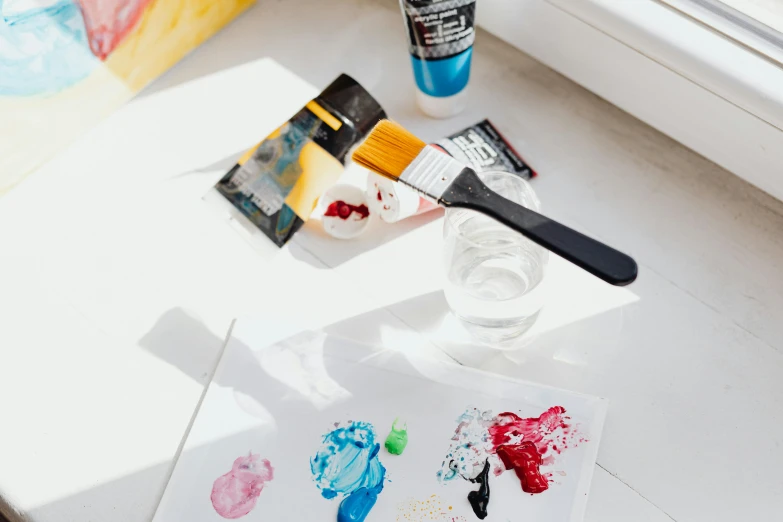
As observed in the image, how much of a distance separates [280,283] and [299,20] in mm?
313

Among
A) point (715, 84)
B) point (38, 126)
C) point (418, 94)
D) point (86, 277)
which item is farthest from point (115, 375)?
point (715, 84)

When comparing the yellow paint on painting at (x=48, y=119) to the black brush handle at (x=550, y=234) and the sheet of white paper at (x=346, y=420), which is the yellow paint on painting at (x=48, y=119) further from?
the black brush handle at (x=550, y=234)

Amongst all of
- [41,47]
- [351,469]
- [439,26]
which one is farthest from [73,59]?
[351,469]

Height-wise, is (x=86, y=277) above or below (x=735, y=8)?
below

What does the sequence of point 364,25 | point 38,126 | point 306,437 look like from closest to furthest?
point 306,437, point 38,126, point 364,25

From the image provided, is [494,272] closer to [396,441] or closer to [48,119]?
[396,441]

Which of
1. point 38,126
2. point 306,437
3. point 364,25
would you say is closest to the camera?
point 306,437

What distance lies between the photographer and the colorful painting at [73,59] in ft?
2.17

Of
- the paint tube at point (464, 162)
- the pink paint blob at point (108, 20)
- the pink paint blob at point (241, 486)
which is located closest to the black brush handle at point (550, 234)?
the paint tube at point (464, 162)

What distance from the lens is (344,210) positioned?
0.69 m

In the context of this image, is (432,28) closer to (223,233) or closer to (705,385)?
(223,233)

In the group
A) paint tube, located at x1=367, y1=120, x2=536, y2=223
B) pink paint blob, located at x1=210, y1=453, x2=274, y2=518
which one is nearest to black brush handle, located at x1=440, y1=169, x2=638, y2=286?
paint tube, located at x1=367, y1=120, x2=536, y2=223

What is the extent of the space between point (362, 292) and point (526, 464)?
0.20 meters

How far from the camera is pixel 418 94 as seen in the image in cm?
76
